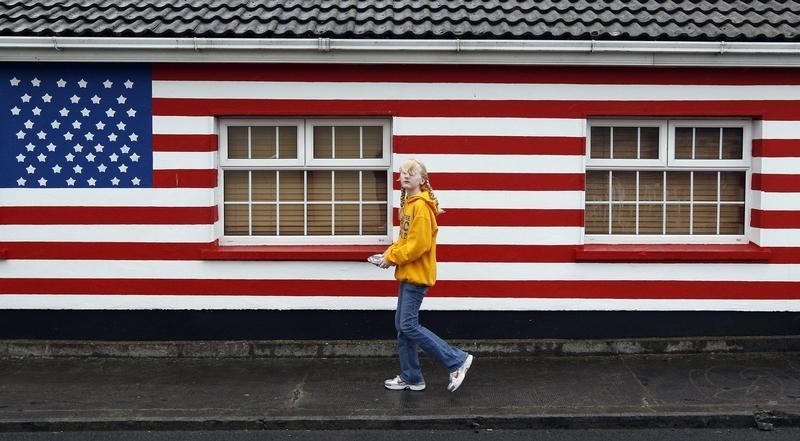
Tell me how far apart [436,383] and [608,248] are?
2237 mm

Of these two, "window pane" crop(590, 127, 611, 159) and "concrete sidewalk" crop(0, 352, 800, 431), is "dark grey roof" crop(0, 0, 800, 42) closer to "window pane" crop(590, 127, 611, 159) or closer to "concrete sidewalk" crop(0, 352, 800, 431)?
"window pane" crop(590, 127, 611, 159)

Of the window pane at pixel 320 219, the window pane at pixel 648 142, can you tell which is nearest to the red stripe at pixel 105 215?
the window pane at pixel 320 219

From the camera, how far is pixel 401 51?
26.7ft

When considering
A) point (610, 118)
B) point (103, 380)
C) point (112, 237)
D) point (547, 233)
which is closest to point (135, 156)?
point (112, 237)

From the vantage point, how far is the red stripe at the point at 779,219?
8445 mm

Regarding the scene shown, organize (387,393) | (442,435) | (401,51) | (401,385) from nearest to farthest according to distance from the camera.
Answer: (442,435) < (387,393) < (401,385) < (401,51)

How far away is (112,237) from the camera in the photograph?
8461 millimetres

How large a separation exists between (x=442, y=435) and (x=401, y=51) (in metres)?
3.50

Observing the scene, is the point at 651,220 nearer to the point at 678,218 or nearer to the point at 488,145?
the point at 678,218

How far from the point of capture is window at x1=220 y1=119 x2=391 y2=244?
8641mm

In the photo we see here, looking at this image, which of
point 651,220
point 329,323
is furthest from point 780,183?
point 329,323

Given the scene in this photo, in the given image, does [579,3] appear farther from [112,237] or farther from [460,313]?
[112,237]

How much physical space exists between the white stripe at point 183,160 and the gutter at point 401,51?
868 millimetres

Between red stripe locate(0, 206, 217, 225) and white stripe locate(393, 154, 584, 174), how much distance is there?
202cm
